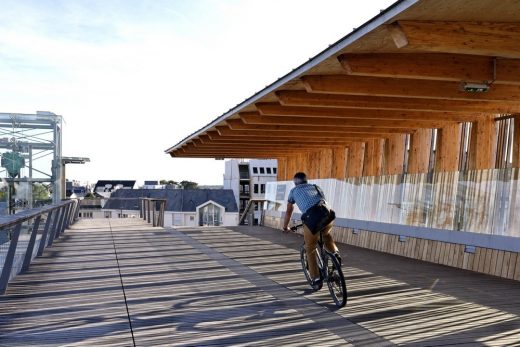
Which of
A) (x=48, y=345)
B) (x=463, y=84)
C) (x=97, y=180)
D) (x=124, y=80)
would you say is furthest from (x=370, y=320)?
(x=97, y=180)

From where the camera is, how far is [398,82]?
8.46 meters

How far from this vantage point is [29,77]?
14711mm

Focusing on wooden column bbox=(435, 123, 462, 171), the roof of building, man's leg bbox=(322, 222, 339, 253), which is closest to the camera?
man's leg bbox=(322, 222, 339, 253)

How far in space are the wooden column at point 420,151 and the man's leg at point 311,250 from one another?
6352mm

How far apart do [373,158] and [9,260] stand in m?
9.98

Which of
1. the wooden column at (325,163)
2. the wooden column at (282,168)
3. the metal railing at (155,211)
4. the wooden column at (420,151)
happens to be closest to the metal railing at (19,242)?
the wooden column at (420,151)

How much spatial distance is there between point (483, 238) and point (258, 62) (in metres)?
5.94

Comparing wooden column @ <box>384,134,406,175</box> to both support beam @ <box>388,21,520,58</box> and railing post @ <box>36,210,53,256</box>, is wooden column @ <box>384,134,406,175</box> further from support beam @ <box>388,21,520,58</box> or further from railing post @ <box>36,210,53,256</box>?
railing post @ <box>36,210,53,256</box>

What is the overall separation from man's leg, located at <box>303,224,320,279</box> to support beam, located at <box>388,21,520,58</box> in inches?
96.8

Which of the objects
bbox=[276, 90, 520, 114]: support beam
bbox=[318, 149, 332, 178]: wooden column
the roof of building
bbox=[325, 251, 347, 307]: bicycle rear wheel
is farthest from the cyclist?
the roof of building

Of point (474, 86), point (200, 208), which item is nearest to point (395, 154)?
point (474, 86)

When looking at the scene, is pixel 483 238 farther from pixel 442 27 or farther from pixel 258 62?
pixel 258 62

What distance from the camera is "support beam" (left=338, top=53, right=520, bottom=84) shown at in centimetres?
707

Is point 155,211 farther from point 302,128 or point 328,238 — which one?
point 328,238
